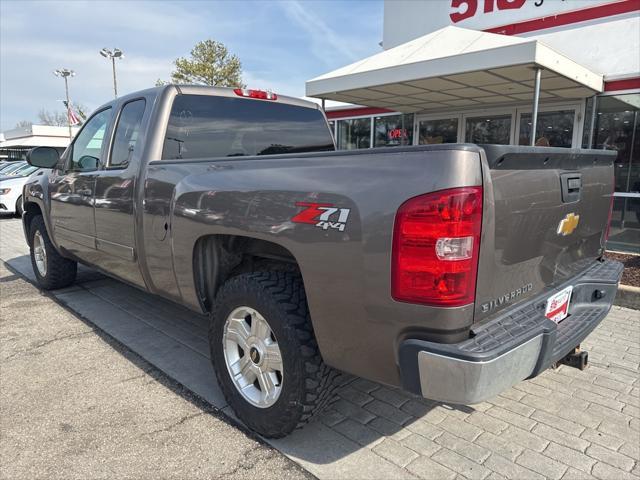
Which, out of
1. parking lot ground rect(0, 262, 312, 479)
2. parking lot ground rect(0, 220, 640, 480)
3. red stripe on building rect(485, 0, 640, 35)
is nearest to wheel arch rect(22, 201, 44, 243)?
parking lot ground rect(0, 262, 312, 479)

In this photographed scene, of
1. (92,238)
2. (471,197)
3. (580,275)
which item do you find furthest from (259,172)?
(92,238)

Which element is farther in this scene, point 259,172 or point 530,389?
point 530,389

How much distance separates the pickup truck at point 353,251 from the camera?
1772 millimetres

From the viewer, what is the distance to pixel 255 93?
3.85 meters

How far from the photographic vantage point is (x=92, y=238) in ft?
12.9

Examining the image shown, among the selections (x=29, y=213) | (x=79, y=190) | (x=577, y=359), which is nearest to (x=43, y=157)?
(x=79, y=190)

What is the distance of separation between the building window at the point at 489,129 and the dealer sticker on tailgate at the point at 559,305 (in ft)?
26.6

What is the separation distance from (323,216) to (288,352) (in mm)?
728

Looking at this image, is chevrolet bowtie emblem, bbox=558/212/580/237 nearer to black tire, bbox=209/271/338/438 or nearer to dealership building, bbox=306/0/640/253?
black tire, bbox=209/271/338/438

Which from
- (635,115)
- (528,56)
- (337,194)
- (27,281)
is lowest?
(27,281)

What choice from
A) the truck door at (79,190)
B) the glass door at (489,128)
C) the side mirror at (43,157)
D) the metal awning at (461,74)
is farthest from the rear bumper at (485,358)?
the glass door at (489,128)

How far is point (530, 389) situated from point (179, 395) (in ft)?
7.87

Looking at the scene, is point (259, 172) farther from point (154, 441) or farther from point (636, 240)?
point (636, 240)

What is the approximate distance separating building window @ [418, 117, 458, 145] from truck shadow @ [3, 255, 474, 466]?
805cm
